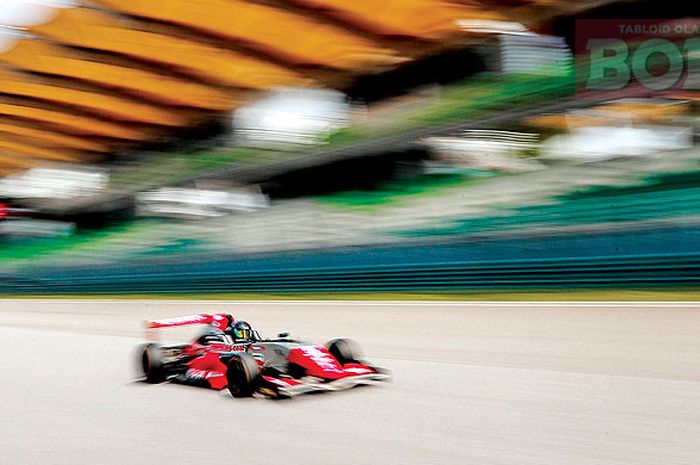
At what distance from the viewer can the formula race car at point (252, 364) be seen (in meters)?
2.87

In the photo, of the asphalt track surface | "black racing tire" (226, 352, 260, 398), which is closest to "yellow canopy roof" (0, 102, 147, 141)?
the asphalt track surface

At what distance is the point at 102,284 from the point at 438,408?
8316 mm

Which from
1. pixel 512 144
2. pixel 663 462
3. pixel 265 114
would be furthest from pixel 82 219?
pixel 663 462

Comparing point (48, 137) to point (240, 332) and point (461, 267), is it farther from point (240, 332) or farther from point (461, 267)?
point (240, 332)

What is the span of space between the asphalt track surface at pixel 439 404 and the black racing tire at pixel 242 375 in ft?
0.15

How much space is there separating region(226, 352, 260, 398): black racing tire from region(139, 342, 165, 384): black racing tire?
0.60m

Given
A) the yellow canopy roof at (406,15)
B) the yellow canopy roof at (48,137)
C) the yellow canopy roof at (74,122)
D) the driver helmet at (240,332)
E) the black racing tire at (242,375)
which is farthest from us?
the yellow canopy roof at (48,137)

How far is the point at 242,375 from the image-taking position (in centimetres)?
288

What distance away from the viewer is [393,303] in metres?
5.50

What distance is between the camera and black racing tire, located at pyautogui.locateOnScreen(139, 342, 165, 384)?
3416mm

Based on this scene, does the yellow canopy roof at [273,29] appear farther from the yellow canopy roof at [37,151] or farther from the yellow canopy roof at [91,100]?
the yellow canopy roof at [37,151]

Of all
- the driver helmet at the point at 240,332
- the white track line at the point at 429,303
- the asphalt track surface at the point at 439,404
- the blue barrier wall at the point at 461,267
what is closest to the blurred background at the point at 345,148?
the blue barrier wall at the point at 461,267

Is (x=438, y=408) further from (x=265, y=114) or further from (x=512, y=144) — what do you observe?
(x=265, y=114)

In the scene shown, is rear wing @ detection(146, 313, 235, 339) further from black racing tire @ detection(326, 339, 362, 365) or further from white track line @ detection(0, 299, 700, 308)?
white track line @ detection(0, 299, 700, 308)
